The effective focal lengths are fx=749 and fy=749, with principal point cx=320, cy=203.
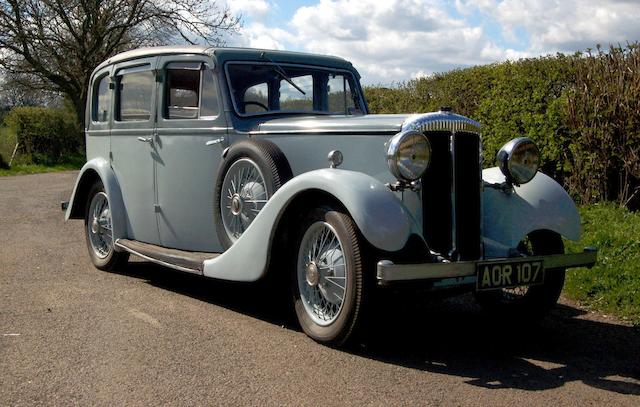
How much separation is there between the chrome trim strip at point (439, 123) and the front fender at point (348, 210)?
17.7 inches

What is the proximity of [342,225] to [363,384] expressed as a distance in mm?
937

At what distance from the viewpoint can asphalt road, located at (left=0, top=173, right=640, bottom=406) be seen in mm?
3801

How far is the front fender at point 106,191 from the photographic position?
6766 millimetres

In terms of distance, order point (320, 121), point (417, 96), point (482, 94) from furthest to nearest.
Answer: point (417, 96) < point (482, 94) < point (320, 121)

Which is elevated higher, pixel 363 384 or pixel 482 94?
pixel 482 94

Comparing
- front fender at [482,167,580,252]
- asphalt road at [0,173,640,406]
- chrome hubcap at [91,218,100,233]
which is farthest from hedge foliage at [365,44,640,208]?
chrome hubcap at [91,218,100,233]

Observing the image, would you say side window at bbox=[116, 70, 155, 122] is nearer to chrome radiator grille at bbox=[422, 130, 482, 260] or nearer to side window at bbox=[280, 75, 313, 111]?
side window at bbox=[280, 75, 313, 111]

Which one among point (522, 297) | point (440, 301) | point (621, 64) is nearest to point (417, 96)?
point (621, 64)

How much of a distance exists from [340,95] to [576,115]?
10.2 ft

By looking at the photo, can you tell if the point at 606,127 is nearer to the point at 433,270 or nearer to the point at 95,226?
the point at 433,270

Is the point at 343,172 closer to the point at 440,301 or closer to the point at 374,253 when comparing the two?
the point at 374,253

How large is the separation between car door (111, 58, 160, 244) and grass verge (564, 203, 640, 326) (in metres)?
3.59

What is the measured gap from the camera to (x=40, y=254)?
25.9 ft

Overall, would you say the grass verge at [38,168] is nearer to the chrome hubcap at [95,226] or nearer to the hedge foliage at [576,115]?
the chrome hubcap at [95,226]
